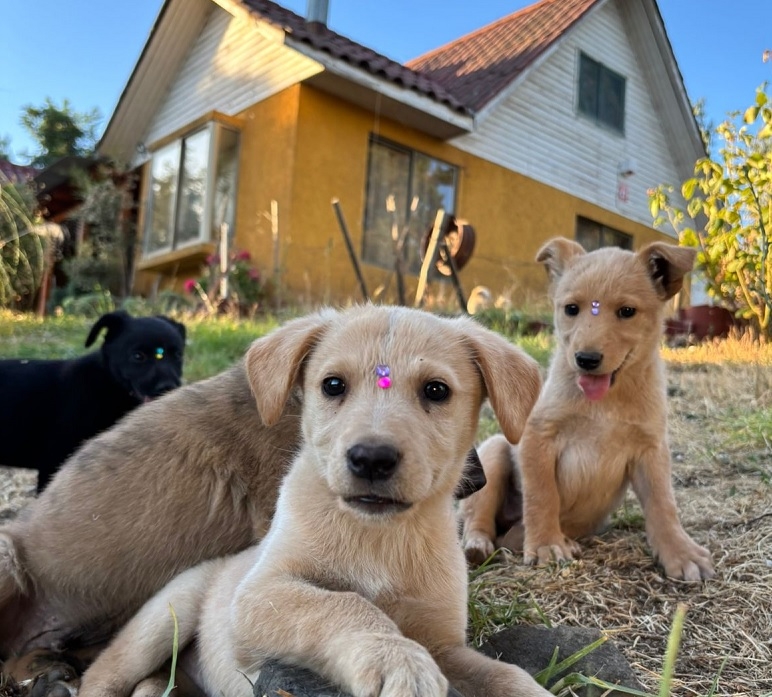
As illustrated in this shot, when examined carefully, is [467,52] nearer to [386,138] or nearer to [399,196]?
[386,138]

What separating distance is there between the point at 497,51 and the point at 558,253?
13.9 m

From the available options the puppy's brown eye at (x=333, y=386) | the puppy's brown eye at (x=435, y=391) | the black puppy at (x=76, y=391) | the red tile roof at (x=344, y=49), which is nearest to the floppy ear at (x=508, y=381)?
the puppy's brown eye at (x=435, y=391)

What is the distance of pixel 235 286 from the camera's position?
11500 millimetres

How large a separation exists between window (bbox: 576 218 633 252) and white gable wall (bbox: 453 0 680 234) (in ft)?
1.61

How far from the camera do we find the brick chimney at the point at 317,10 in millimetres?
13328

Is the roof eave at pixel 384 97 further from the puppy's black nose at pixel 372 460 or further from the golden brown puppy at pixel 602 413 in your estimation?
the puppy's black nose at pixel 372 460

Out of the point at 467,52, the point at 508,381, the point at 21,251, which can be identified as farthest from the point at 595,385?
the point at 467,52

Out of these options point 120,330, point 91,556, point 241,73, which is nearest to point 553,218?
point 241,73

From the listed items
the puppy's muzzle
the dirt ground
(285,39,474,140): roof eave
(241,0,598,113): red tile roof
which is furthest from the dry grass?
(241,0,598,113): red tile roof

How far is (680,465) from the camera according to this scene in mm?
4957

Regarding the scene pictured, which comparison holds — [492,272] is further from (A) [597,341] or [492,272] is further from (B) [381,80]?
(A) [597,341]

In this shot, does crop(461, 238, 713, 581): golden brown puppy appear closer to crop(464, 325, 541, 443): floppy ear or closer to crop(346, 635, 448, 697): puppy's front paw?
crop(464, 325, 541, 443): floppy ear

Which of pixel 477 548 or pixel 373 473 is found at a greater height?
pixel 373 473

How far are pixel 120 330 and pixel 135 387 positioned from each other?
0.53m
